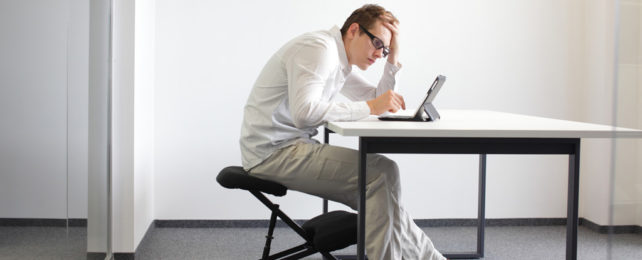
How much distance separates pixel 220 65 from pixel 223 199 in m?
0.75

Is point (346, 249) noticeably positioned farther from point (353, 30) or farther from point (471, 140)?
point (471, 140)

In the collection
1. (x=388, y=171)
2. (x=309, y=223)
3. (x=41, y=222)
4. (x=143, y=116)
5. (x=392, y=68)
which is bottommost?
(x=309, y=223)

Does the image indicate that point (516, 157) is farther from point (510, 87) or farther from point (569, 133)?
point (569, 133)

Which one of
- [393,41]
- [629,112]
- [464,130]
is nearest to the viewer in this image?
[629,112]

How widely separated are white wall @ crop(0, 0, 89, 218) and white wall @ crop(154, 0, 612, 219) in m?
1.25

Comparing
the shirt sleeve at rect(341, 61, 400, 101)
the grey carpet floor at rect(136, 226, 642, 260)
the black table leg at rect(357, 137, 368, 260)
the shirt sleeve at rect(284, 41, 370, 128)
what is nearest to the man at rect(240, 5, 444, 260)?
the shirt sleeve at rect(284, 41, 370, 128)

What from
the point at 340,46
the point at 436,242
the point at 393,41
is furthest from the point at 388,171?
the point at 436,242

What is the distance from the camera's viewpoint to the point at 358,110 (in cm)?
241

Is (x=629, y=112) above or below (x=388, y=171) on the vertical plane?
above

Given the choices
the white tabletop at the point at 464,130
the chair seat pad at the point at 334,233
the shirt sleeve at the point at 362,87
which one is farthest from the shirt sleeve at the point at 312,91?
the shirt sleeve at the point at 362,87

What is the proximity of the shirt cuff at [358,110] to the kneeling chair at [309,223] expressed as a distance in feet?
1.30

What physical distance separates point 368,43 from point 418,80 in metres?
1.39

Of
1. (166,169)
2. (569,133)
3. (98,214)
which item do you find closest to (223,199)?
(166,169)

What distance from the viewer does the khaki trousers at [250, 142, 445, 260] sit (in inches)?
91.7
